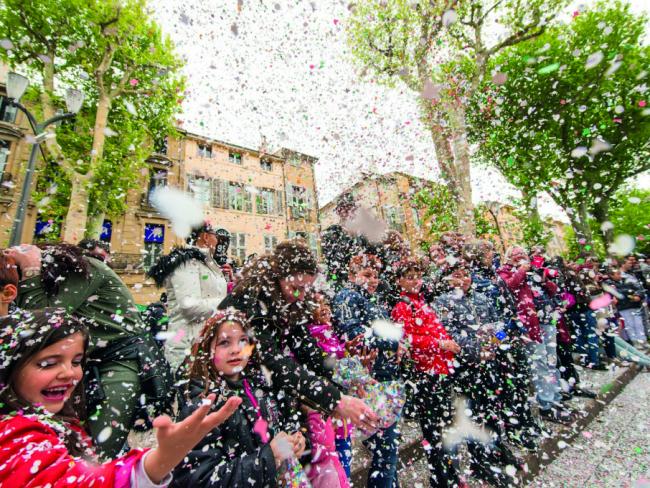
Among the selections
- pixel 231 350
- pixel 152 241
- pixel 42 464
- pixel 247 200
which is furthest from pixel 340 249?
pixel 152 241

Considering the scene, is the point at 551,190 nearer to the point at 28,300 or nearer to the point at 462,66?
the point at 462,66

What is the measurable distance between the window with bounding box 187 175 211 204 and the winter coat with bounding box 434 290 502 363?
15.0 meters

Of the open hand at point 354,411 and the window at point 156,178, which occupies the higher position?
the window at point 156,178

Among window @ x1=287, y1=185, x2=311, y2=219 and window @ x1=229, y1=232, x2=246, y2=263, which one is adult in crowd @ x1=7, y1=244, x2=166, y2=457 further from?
window @ x1=287, y1=185, x2=311, y2=219

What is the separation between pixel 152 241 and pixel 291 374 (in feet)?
53.2

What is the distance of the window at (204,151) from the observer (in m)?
16.8

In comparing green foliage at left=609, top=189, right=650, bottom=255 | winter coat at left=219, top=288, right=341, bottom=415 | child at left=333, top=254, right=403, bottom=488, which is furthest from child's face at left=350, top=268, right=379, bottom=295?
green foliage at left=609, top=189, right=650, bottom=255

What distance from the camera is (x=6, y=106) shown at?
A: 44.1ft

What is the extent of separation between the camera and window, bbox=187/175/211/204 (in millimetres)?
16031

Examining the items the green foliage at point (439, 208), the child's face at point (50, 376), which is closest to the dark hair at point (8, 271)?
the child's face at point (50, 376)

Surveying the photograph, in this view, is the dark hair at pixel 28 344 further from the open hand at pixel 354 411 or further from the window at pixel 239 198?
the window at pixel 239 198

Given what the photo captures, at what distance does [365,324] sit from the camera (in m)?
2.65

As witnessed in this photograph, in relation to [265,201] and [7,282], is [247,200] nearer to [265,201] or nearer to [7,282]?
[265,201]

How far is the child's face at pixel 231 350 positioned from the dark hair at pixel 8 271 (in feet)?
3.61
